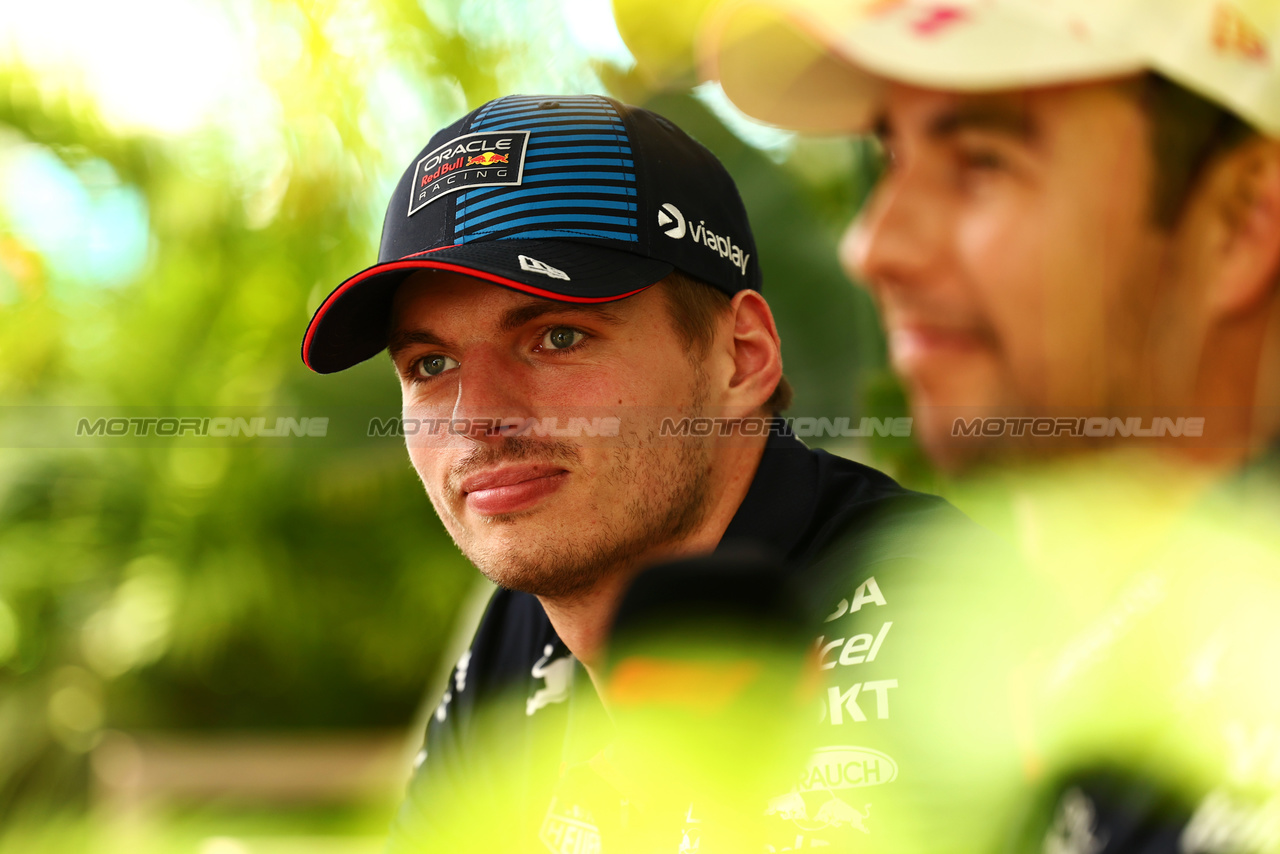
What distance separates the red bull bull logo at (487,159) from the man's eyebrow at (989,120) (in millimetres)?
399

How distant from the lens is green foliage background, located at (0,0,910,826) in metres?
3.26

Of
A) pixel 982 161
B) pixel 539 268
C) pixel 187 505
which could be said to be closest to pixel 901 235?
pixel 982 161

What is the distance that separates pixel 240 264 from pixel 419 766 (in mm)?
2847

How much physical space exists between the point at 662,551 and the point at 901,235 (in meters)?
0.40

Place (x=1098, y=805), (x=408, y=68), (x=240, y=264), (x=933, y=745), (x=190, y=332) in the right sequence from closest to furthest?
(x=1098, y=805) < (x=933, y=745) < (x=408, y=68) < (x=240, y=264) < (x=190, y=332)

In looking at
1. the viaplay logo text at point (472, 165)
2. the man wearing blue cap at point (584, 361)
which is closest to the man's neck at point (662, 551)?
the man wearing blue cap at point (584, 361)

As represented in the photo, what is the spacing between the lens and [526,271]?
71cm

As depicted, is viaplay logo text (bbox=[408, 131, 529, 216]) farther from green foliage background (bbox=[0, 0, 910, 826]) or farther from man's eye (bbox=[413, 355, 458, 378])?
green foliage background (bbox=[0, 0, 910, 826])

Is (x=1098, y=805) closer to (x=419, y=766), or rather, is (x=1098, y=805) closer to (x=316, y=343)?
(x=316, y=343)

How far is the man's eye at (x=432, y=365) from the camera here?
31.5 inches

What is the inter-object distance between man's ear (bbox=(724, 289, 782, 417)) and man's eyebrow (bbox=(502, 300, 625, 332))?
0.45 ft

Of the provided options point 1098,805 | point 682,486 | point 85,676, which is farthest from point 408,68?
point 85,676

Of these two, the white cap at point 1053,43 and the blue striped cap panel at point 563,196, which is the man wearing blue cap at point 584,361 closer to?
the blue striped cap panel at point 563,196

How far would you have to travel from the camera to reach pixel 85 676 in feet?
11.8
